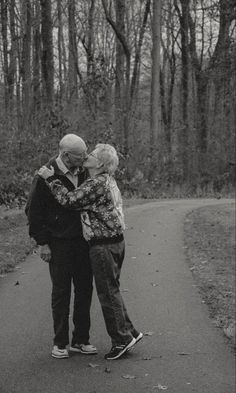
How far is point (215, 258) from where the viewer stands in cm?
1202

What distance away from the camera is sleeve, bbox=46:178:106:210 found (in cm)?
595

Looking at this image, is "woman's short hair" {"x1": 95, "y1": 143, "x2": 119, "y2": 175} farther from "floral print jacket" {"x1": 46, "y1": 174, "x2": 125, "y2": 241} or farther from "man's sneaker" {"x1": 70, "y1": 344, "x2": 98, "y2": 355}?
"man's sneaker" {"x1": 70, "y1": 344, "x2": 98, "y2": 355}

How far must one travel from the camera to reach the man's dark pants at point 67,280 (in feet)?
20.1

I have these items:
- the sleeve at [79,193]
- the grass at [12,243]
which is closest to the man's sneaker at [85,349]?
the sleeve at [79,193]

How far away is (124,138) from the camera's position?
96.1 feet

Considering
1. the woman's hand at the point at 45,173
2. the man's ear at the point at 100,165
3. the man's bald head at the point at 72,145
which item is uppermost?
the man's bald head at the point at 72,145

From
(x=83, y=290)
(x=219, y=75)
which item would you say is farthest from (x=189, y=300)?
(x=219, y=75)

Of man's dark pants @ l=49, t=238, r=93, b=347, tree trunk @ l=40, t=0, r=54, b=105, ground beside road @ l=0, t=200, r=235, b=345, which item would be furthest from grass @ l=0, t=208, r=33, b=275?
tree trunk @ l=40, t=0, r=54, b=105

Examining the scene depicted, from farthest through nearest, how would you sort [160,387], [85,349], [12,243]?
[12,243]
[85,349]
[160,387]

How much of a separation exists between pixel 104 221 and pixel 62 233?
0.39 m

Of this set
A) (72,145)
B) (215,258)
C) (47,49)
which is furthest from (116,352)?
(47,49)

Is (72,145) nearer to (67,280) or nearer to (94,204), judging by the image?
(94,204)

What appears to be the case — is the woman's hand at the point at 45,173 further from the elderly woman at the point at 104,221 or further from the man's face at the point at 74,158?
the man's face at the point at 74,158

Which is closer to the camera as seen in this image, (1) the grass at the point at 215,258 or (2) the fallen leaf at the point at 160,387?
(2) the fallen leaf at the point at 160,387
